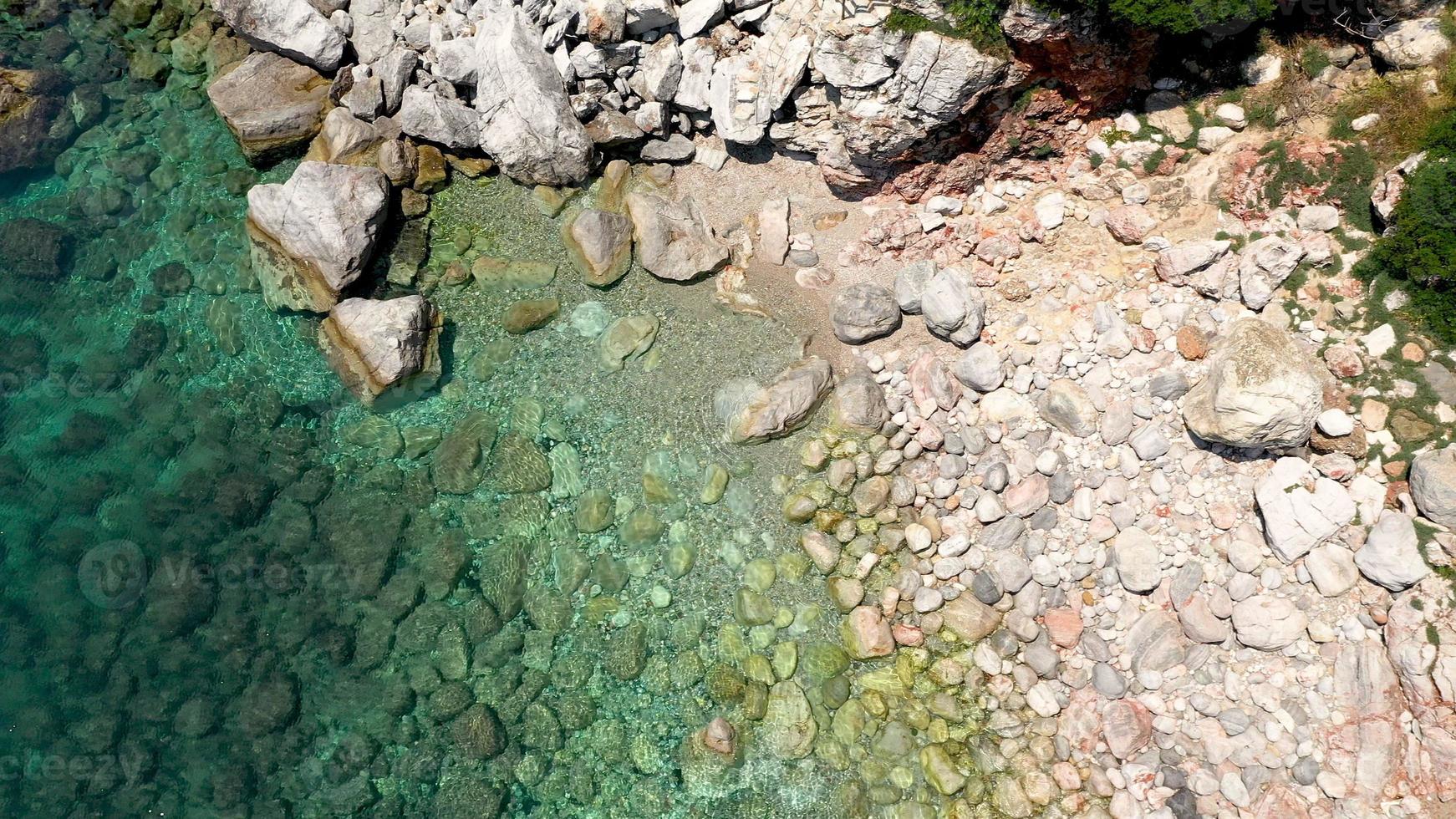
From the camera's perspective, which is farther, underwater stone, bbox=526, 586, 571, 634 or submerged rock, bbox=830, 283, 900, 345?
submerged rock, bbox=830, 283, 900, 345

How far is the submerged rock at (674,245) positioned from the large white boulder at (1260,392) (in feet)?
24.2

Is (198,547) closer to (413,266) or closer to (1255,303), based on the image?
(413,266)

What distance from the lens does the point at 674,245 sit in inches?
520

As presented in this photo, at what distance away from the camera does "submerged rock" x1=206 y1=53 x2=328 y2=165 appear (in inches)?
547

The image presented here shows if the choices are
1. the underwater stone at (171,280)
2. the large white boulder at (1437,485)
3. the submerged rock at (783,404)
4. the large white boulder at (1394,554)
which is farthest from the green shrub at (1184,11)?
the underwater stone at (171,280)

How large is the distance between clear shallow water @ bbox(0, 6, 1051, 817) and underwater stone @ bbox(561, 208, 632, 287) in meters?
0.31

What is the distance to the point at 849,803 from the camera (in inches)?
450

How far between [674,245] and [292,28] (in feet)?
25.4

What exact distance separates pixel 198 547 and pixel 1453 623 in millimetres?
17391

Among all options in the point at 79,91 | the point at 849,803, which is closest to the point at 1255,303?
the point at 849,803

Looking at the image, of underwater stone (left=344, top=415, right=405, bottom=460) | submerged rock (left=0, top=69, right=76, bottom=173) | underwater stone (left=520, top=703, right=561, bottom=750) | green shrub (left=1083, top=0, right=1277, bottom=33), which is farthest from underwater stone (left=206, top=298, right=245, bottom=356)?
green shrub (left=1083, top=0, right=1277, bottom=33)

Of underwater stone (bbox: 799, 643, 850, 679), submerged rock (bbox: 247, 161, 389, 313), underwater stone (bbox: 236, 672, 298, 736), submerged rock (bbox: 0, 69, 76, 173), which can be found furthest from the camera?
submerged rock (bbox: 0, 69, 76, 173)

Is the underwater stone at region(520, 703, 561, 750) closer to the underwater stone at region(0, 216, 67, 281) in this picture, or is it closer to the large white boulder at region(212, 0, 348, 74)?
the underwater stone at region(0, 216, 67, 281)

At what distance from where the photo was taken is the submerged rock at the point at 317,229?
503 inches
